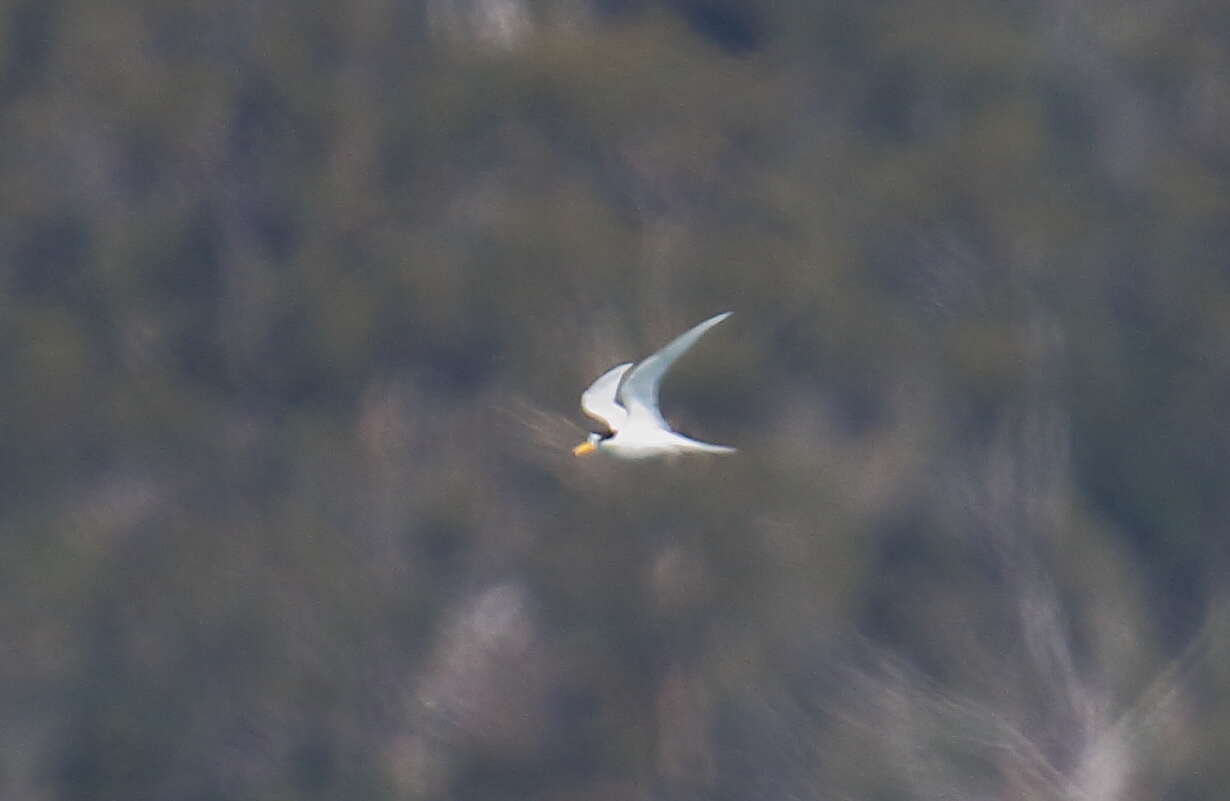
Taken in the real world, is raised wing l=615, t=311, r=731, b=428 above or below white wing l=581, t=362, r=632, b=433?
above

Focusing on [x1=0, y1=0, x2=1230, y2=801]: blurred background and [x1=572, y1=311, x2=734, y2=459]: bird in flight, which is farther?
[x1=0, y1=0, x2=1230, y2=801]: blurred background

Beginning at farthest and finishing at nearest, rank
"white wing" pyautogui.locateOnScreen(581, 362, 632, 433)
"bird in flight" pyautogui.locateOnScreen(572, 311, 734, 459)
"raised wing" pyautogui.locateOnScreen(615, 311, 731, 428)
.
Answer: "white wing" pyautogui.locateOnScreen(581, 362, 632, 433) < "bird in flight" pyautogui.locateOnScreen(572, 311, 734, 459) < "raised wing" pyautogui.locateOnScreen(615, 311, 731, 428)

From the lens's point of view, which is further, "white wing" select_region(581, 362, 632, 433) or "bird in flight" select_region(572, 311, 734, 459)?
"white wing" select_region(581, 362, 632, 433)

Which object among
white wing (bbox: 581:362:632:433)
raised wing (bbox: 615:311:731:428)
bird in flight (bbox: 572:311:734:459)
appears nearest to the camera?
raised wing (bbox: 615:311:731:428)

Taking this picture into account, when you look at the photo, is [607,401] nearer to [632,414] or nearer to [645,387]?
[632,414]

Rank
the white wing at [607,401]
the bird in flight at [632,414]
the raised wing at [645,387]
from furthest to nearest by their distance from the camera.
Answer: the white wing at [607,401] < the bird in flight at [632,414] < the raised wing at [645,387]

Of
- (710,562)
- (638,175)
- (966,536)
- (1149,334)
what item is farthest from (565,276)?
(1149,334)
